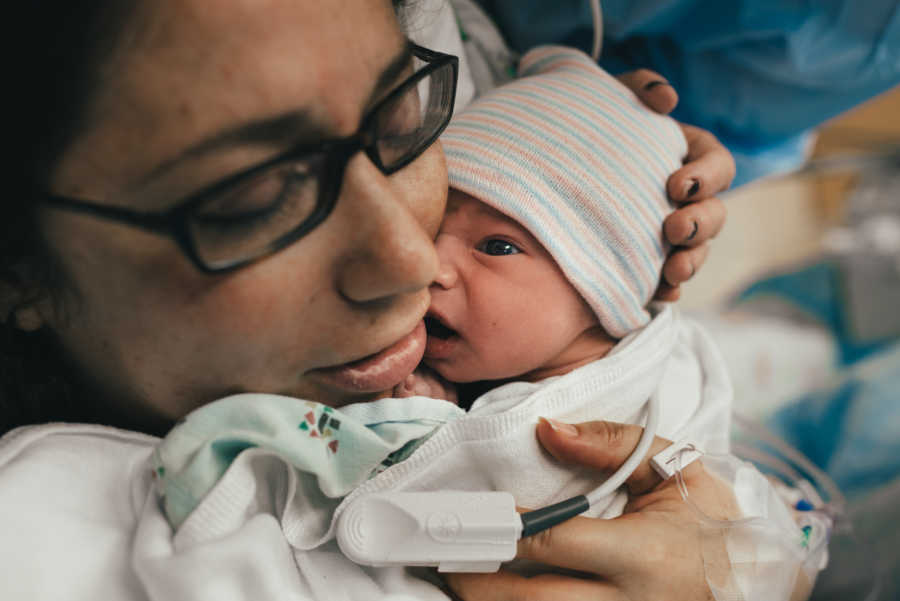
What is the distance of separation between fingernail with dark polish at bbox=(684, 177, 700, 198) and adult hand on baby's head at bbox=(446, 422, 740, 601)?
358 millimetres

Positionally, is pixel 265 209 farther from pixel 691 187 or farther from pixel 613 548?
pixel 691 187

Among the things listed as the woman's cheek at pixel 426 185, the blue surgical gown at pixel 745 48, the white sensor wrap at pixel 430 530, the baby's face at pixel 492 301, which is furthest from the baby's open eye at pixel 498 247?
the blue surgical gown at pixel 745 48

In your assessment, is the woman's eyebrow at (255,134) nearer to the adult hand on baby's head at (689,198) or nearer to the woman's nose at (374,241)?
the woman's nose at (374,241)

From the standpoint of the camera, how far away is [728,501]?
94 centimetres

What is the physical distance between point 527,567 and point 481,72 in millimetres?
861

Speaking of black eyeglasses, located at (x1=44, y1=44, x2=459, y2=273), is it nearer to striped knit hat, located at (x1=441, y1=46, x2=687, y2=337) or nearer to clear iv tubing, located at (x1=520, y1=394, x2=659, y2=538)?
striped knit hat, located at (x1=441, y1=46, x2=687, y2=337)

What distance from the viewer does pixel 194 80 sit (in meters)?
0.57

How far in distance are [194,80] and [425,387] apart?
1.61 ft

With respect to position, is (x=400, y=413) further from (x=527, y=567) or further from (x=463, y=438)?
(x=527, y=567)

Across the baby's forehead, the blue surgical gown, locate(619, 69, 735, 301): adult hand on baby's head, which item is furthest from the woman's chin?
the blue surgical gown

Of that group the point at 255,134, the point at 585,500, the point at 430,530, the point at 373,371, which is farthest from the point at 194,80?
the point at 585,500

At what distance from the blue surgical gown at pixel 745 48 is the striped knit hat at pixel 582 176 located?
42cm

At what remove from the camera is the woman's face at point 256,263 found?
58 centimetres

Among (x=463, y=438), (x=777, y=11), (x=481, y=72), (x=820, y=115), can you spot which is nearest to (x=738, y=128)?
(x=820, y=115)
